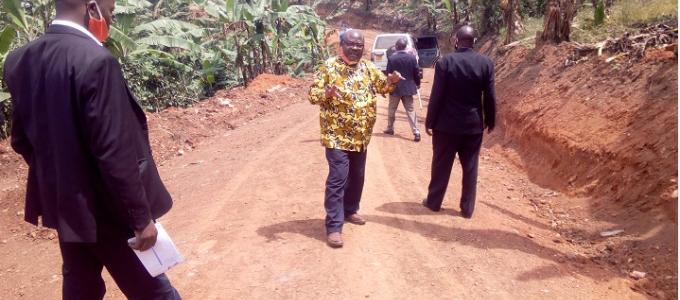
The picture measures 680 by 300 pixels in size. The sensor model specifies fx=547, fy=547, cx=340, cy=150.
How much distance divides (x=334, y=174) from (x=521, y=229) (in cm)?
211

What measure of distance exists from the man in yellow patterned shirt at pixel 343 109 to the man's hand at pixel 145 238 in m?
2.19

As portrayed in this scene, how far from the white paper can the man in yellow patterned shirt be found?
2.08 m

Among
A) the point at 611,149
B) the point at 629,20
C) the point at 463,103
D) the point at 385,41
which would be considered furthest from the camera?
the point at 385,41

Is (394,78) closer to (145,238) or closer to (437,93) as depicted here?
(437,93)

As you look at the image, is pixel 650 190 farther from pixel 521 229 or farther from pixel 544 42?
pixel 544 42

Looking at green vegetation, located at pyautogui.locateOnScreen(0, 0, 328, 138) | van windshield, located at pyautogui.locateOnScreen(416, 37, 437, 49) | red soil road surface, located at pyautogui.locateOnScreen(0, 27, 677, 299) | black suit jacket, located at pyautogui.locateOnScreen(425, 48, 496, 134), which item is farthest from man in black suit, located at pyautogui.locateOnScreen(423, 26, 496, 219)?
van windshield, located at pyautogui.locateOnScreen(416, 37, 437, 49)

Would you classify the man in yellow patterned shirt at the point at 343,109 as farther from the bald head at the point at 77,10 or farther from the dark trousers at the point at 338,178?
the bald head at the point at 77,10

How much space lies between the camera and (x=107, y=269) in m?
2.44

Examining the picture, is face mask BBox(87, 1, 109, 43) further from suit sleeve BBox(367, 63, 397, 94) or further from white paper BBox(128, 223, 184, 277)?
suit sleeve BBox(367, 63, 397, 94)

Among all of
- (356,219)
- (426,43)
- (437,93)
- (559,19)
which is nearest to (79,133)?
(356,219)

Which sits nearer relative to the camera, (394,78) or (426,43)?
(394,78)

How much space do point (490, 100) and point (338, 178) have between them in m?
1.72

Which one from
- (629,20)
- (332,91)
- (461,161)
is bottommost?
(461,161)

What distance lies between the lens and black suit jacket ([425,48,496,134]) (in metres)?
4.95
